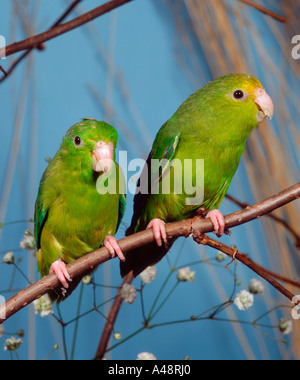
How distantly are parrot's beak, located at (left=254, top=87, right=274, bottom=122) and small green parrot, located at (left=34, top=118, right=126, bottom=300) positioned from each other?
35 centimetres

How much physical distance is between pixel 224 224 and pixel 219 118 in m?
0.28

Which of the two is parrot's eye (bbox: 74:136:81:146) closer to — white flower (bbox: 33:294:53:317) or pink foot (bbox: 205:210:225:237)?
pink foot (bbox: 205:210:225:237)

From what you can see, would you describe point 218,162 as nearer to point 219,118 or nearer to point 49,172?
point 219,118

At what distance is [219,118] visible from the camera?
3.53 feet

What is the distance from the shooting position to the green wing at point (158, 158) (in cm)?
108

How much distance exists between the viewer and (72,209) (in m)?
1.08

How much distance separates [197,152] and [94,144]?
30cm

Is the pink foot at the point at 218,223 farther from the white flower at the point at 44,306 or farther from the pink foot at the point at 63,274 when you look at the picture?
the white flower at the point at 44,306

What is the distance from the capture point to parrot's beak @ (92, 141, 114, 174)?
0.86 m

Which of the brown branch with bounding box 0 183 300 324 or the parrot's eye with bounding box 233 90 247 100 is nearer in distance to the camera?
the brown branch with bounding box 0 183 300 324

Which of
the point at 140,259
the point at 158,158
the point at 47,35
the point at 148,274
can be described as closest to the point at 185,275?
the point at 148,274

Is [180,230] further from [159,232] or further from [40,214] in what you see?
[40,214]

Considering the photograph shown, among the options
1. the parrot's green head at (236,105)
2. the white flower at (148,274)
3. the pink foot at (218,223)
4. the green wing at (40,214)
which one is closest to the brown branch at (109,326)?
the white flower at (148,274)

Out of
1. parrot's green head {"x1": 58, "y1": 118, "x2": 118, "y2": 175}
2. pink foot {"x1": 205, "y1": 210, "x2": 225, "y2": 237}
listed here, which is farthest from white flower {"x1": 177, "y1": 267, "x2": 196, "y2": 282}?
parrot's green head {"x1": 58, "y1": 118, "x2": 118, "y2": 175}
